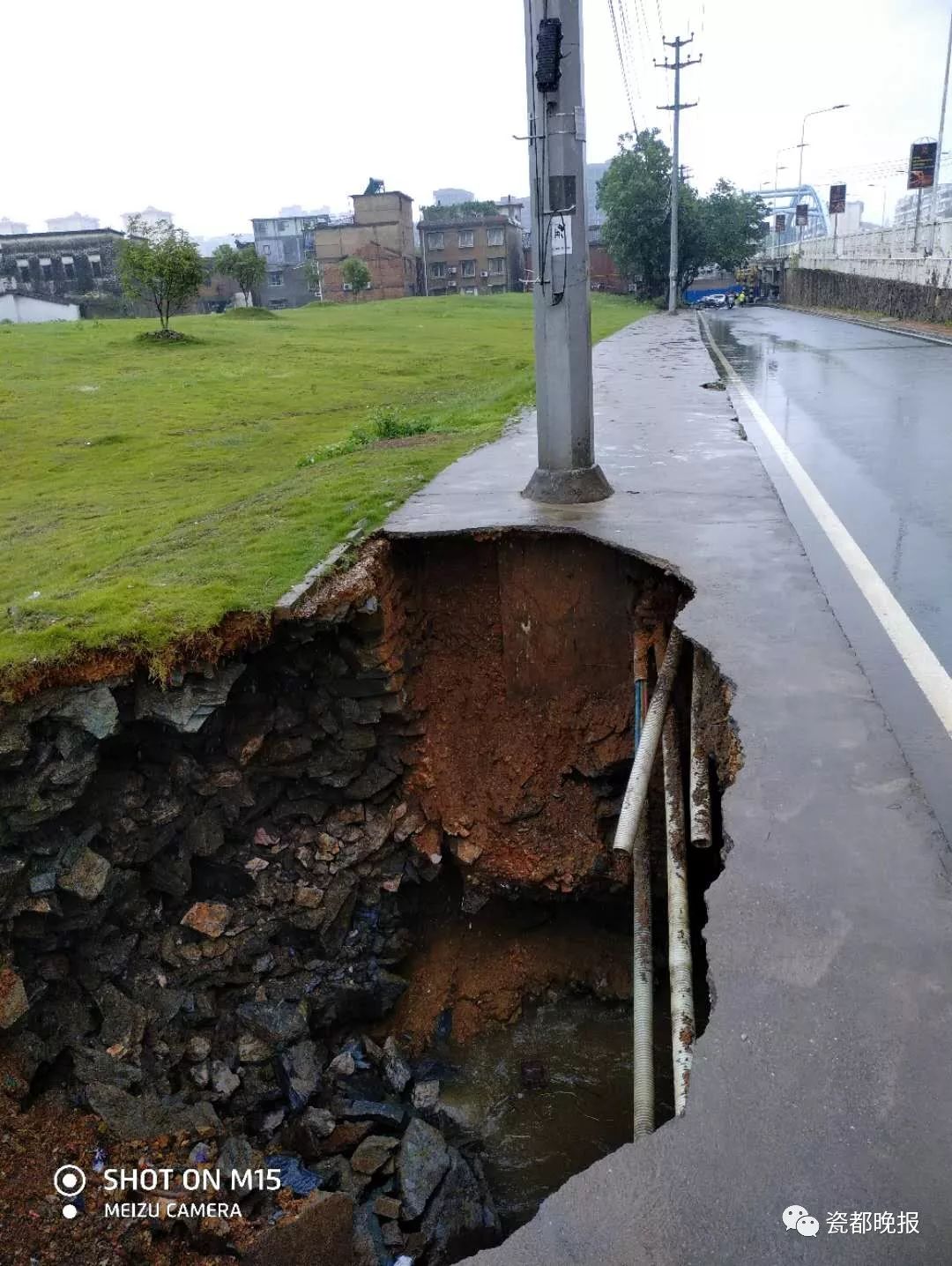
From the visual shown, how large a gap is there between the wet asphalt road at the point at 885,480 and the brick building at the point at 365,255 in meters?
44.8

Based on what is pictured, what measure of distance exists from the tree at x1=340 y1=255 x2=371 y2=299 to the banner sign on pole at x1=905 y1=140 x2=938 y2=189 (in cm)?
3351

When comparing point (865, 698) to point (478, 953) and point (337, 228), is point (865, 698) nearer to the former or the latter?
point (478, 953)

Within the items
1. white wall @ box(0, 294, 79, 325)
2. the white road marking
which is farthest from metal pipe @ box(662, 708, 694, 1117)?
white wall @ box(0, 294, 79, 325)

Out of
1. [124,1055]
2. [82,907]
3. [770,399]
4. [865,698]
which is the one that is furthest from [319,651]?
[770,399]

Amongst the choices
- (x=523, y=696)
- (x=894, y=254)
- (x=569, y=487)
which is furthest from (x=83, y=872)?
(x=894, y=254)

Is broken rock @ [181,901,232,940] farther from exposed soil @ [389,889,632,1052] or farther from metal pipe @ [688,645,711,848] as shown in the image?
metal pipe @ [688,645,711,848]

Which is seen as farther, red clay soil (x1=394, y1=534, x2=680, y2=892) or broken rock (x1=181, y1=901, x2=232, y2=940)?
red clay soil (x1=394, y1=534, x2=680, y2=892)

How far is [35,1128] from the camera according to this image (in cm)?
450

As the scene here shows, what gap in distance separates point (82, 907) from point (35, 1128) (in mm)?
1094

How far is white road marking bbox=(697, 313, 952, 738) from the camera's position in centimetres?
483

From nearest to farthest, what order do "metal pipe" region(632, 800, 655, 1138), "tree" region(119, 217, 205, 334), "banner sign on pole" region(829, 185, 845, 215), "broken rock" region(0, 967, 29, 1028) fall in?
1. "metal pipe" region(632, 800, 655, 1138)
2. "broken rock" region(0, 967, 29, 1028)
3. "tree" region(119, 217, 205, 334)
4. "banner sign on pole" region(829, 185, 845, 215)

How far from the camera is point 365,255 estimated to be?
61.8 metres

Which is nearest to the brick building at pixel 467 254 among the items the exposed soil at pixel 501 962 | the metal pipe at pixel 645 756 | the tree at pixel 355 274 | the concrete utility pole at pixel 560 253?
the tree at pixel 355 274

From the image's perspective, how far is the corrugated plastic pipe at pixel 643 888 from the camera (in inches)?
131
